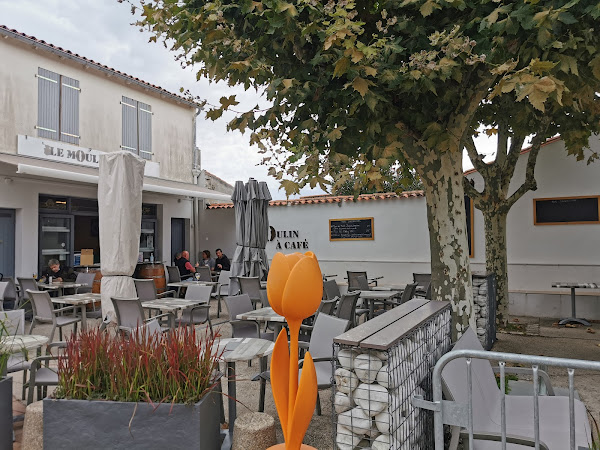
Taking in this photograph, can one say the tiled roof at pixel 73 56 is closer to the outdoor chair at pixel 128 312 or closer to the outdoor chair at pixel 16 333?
the outdoor chair at pixel 128 312

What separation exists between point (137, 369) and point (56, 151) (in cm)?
997

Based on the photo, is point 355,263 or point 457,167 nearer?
point 457,167

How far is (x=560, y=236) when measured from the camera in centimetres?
991

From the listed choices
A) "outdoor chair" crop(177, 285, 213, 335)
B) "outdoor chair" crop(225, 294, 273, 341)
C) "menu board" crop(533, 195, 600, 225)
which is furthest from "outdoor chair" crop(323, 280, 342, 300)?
"menu board" crop(533, 195, 600, 225)

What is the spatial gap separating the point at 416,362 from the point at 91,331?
2224 millimetres

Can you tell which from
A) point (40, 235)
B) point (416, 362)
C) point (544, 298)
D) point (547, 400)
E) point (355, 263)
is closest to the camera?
point (416, 362)

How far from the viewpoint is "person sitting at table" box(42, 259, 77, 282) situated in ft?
31.2

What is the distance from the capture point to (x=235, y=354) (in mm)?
3615

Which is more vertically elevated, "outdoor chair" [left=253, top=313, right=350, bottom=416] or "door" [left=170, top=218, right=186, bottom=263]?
"door" [left=170, top=218, right=186, bottom=263]

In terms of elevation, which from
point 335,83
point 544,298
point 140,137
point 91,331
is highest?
point 140,137

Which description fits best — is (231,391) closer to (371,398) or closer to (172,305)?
(371,398)

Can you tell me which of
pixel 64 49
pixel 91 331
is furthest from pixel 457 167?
pixel 64 49

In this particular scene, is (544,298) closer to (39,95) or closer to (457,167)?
(457,167)

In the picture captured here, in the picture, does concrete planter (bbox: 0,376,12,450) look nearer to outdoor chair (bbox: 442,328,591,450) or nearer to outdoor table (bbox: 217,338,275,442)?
outdoor table (bbox: 217,338,275,442)
